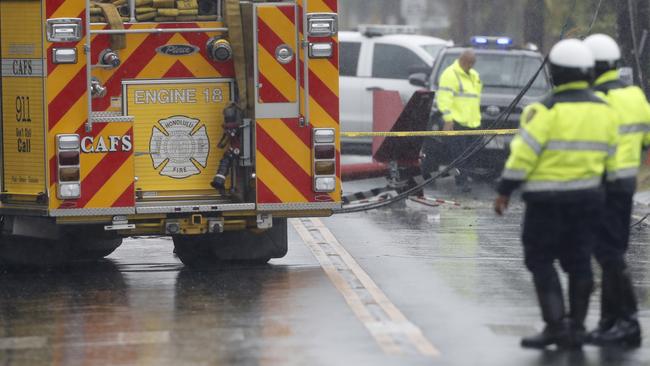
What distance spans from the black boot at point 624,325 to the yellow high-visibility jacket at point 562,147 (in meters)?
0.71

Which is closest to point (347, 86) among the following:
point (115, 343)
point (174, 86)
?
point (174, 86)

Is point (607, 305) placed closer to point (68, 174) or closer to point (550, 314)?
point (550, 314)

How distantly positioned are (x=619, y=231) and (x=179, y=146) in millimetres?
4300

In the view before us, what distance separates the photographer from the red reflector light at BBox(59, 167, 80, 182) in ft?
39.9

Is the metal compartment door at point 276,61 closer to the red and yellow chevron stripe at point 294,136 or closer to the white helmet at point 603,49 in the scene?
the red and yellow chevron stripe at point 294,136

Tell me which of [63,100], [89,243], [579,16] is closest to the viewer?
[63,100]

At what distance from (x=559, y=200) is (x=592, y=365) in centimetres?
93

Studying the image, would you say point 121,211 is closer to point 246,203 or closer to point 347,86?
point 246,203

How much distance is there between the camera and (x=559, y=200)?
9242 millimetres

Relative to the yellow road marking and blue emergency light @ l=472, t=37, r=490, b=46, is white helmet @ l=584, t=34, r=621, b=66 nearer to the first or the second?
the yellow road marking

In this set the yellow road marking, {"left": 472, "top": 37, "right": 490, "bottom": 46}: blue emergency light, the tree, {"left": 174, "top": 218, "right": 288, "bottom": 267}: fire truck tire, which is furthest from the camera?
the tree

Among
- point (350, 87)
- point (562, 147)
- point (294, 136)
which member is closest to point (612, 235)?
point (562, 147)

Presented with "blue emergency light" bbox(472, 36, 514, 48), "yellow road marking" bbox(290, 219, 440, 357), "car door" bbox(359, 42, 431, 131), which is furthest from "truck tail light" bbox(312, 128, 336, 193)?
"car door" bbox(359, 42, 431, 131)

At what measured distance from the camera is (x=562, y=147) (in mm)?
9180
